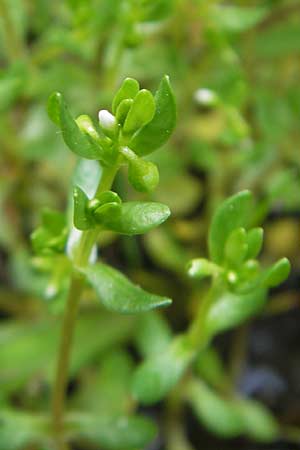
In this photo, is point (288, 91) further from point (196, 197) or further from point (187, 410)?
point (187, 410)

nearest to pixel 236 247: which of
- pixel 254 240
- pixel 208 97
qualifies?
pixel 254 240

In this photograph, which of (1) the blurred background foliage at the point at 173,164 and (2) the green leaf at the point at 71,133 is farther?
(1) the blurred background foliage at the point at 173,164

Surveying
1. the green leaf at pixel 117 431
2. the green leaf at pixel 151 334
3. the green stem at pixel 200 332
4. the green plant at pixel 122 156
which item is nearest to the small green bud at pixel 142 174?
the green plant at pixel 122 156

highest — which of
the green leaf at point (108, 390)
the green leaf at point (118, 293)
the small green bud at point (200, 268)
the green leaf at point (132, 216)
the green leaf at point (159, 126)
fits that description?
the green leaf at point (159, 126)

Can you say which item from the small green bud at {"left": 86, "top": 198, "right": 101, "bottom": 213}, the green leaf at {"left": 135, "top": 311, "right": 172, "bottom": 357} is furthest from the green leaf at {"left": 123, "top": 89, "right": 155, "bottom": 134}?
the green leaf at {"left": 135, "top": 311, "right": 172, "bottom": 357}

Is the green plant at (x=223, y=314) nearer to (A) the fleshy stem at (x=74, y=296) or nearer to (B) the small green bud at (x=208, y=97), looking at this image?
(A) the fleshy stem at (x=74, y=296)

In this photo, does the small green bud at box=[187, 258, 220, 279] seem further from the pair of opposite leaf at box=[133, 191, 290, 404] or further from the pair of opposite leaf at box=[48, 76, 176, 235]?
the pair of opposite leaf at box=[48, 76, 176, 235]
